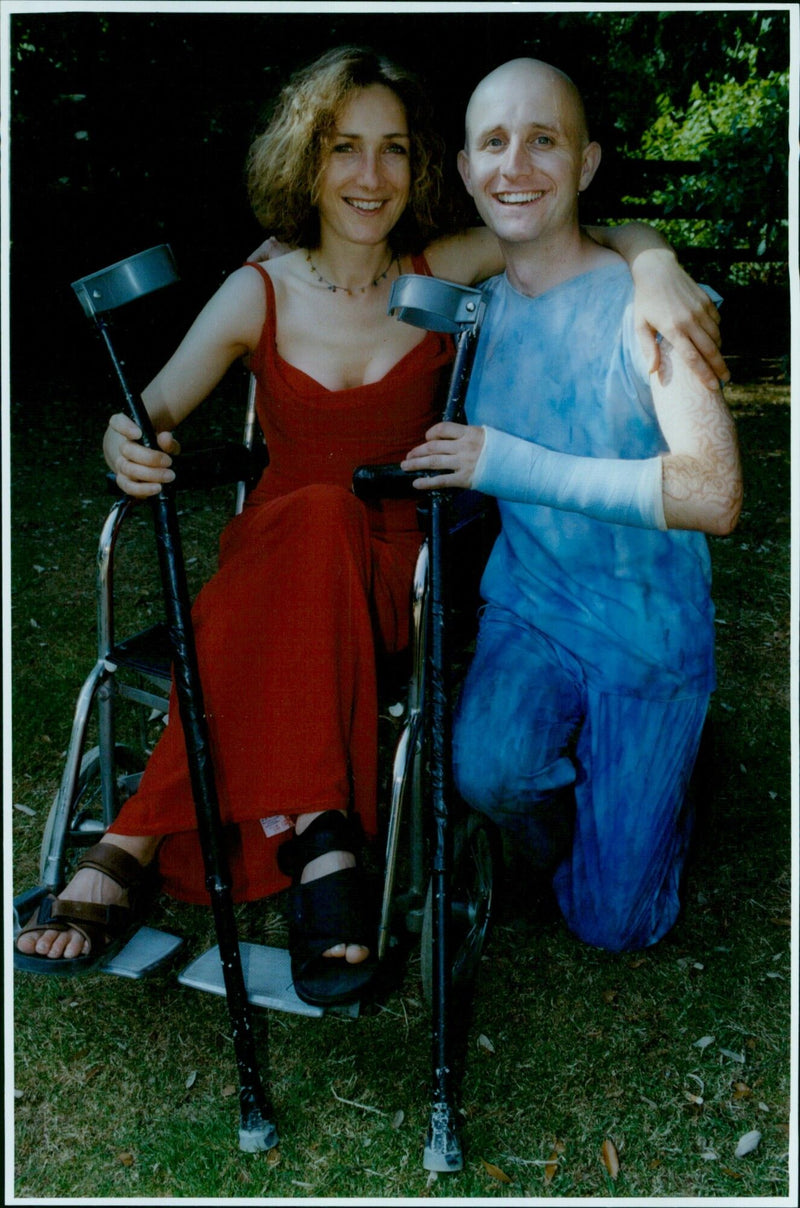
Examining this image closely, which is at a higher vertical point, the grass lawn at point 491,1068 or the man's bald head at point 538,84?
the man's bald head at point 538,84

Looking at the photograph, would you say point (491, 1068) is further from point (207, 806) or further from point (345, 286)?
point (345, 286)

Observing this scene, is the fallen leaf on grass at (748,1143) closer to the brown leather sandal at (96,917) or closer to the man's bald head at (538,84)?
the brown leather sandal at (96,917)

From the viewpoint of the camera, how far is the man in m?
2.12

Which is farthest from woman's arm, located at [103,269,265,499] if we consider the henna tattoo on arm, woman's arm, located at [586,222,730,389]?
the henna tattoo on arm

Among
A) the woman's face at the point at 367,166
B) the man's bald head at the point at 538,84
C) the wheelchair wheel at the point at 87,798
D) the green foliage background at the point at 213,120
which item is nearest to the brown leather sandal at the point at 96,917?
the wheelchair wheel at the point at 87,798

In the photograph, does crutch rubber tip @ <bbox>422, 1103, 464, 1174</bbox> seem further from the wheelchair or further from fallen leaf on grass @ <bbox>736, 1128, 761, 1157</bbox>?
fallen leaf on grass @ <bbox>736, 1128, 761, 1157</bbox>

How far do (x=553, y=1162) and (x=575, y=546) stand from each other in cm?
125

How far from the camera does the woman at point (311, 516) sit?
2.26 metres

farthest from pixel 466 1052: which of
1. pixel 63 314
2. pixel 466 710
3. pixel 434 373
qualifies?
pixel 63 314

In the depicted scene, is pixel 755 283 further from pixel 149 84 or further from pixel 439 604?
pixel 439 604

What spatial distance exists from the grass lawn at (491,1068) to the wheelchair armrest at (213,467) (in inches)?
43.2

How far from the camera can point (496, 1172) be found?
204 centimetres

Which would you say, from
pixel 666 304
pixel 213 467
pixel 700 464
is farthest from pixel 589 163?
pixel 213 467

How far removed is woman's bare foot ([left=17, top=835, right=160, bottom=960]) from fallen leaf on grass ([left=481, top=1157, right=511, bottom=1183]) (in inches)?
35.3
